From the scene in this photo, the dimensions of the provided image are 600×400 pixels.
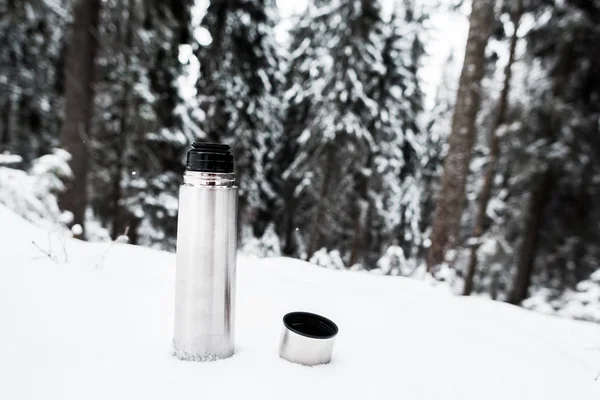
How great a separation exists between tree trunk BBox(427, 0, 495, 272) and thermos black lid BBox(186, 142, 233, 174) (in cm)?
542

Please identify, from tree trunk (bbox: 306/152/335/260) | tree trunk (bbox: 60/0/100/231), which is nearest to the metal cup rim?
tree trunk (bbox: 60/0/100/231)

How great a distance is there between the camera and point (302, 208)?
14.6 meters

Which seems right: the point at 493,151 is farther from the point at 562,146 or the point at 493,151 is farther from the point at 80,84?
the point at 80,84

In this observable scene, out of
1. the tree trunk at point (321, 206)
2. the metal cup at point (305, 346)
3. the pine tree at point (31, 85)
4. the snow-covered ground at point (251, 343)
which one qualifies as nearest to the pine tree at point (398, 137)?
the tree trunk at point (321, 206)

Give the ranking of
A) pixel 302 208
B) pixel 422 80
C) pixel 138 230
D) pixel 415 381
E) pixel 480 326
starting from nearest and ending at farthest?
pixel 415 381, pixel 480 326, pixel 138 230, pixel 302 208, pixel 422 80

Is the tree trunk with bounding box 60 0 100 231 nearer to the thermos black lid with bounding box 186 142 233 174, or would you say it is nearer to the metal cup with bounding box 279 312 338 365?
the thermos black lid with bounding box 186 142 233 174

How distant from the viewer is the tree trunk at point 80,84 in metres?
5.79

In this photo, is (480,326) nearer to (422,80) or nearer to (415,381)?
(415,381)

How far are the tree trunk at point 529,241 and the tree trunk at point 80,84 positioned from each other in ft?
30.2

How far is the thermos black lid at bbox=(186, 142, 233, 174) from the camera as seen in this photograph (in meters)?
1.31

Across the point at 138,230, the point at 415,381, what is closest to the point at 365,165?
the point at 138,230

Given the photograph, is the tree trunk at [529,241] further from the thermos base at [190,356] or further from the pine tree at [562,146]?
the thermos base at [190,356]

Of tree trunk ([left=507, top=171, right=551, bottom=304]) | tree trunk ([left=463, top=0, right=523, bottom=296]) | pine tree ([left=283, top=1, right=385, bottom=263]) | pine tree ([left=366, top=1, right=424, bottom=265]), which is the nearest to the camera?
tree trunk ([left=463, top=0, right=523, bottom=296])

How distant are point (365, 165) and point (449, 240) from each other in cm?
676
